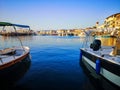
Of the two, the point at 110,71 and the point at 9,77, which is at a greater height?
the point at 110,71

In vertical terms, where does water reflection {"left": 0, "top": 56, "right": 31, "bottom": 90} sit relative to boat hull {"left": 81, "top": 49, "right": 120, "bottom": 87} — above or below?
below

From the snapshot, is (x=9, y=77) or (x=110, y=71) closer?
(x=110, y=71)

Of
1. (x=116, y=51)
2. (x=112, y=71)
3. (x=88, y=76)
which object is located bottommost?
(x=88, y=76)

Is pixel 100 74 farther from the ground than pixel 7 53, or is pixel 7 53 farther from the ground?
pixel 7 53

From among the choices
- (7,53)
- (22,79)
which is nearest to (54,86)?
(22,79)

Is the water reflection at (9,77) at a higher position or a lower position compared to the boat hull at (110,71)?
lower

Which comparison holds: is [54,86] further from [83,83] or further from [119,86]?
[119,86]

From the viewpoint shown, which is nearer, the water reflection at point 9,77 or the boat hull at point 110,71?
the boat hull at point 110,71

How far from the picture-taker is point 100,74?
11.3 metres

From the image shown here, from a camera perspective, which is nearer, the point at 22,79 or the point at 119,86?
the point at 119,86

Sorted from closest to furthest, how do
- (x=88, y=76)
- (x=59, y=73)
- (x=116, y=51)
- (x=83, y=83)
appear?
(x=83, y=83)
(x=116, y=51)
(x=88, y=76)
(x=59, y=73)

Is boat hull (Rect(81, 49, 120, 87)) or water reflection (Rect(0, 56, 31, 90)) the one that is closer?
boat hull (Rect(81, 49, 120, 87))

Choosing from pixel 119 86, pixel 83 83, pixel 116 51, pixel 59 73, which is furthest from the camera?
pixel 59 73

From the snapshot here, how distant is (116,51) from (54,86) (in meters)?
6.07
